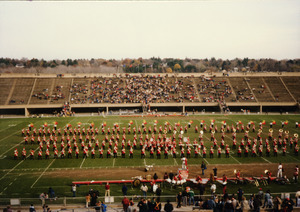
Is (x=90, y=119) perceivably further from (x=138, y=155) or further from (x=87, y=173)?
(x=87, y=173)

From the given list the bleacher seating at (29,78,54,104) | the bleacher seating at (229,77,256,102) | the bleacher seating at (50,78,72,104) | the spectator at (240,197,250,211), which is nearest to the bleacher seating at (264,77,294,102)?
the bleacher seating at (229,77,256,102)

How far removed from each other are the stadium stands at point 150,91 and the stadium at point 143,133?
0.19 metres

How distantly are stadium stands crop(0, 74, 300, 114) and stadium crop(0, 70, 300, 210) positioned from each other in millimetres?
189

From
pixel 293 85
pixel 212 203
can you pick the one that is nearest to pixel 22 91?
pixel 212 203

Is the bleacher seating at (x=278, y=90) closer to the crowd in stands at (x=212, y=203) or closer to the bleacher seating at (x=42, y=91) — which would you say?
the crowd in stands at (x=212, y=203)

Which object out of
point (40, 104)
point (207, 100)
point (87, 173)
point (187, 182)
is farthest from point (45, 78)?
point (187, 182)

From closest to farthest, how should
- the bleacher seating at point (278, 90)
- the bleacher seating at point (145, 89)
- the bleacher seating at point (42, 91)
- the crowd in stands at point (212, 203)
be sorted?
the crowd in stands at point (212, 203) → the bleacher seating at point (42, 91) → the bleacher seating at point (145, 89) → the bleacher seating at point (278, 90)

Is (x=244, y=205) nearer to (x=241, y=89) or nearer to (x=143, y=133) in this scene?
(x=143, y=133)

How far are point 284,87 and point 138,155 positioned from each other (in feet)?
140

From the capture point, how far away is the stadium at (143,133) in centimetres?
1609

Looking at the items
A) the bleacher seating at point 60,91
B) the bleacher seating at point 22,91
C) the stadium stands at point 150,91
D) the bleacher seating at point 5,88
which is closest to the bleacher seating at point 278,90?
the stadium stands at point 150,91

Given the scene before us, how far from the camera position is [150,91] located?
167 feet

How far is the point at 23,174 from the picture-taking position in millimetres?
17859

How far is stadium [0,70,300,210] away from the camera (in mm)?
16094
